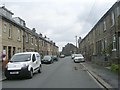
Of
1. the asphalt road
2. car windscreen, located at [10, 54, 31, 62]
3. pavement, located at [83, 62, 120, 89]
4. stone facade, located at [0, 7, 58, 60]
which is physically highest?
stone facade, located at [0, 7, 58, 60]

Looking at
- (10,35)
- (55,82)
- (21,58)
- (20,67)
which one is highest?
(10,35)

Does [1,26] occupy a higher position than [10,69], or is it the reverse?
[1,26]

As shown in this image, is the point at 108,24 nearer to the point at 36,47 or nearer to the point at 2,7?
the point at 2,7

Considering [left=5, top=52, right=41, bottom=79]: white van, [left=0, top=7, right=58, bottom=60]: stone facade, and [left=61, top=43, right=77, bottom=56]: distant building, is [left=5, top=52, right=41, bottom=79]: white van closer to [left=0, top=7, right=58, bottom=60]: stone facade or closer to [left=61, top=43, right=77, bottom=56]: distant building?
[left=0, top=7, right=58, bottom=60]: stone facade

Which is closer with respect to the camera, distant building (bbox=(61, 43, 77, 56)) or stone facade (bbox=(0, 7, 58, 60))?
stone facade (bbox=(0, 7, 58, 60))

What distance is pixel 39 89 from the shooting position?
11875 millimetres

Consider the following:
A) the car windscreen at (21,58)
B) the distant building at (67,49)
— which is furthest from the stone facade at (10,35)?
the distant building at (67,49)

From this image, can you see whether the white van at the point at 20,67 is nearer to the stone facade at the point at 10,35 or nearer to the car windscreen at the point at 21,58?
the car windscreen at the point at 21,58

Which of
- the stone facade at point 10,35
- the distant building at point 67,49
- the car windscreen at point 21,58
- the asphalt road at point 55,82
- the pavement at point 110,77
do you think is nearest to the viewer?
the pavement at point 110,77

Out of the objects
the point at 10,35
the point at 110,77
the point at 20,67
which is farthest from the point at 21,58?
the point at 10,35

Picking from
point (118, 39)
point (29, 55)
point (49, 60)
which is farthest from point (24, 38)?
point (29, 55)

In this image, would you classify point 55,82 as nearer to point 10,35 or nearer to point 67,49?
point 10,35

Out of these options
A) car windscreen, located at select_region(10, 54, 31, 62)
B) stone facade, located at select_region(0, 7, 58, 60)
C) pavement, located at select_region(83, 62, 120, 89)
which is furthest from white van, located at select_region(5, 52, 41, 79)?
stone facade, located at select_region(0, 7, 58, 60)

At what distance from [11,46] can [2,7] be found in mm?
6127
